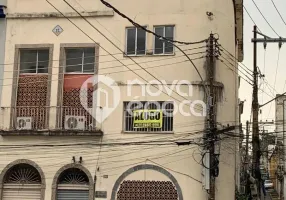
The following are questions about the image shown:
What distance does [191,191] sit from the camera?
20141 mm

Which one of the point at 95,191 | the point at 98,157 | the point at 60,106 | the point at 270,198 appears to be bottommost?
the point at 270,198

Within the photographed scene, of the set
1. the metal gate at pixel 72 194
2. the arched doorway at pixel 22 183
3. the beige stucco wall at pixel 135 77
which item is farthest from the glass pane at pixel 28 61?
the metal gate at pixel 72 194

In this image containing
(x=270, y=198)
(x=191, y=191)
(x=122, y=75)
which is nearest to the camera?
(x=191, y=191)

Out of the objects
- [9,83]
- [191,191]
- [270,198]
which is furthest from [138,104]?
[270,198]

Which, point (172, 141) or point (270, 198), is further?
point (270, 198)

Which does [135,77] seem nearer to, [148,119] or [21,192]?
[148,119]

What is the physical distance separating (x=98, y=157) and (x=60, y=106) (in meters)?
2.69

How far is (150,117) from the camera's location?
20891 millimetres

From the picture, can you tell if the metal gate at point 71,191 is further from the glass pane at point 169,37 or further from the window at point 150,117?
the glass pane at point 169,37

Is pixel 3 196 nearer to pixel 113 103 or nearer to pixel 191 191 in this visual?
pixel 113 103

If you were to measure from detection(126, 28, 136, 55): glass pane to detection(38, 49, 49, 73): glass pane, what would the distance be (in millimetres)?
3630

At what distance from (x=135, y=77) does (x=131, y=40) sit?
1.60 m

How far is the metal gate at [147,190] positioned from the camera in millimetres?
20312

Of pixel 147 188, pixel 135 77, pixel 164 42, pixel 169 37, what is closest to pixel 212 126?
pixel 147 188
